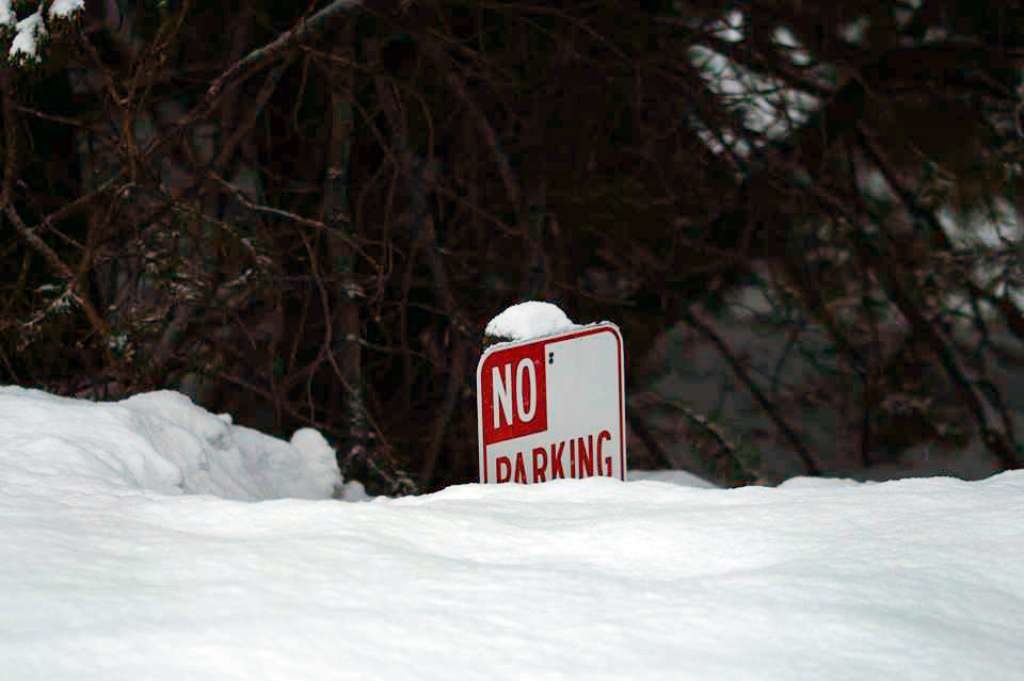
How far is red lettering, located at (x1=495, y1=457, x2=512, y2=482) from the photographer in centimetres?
343

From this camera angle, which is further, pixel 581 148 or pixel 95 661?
pixel 581 148

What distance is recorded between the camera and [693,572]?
2.74 metres

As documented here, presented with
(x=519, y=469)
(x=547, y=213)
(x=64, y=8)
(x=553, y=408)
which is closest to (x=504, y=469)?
(x=519, y=469)

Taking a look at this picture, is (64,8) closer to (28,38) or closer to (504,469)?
(28,38)

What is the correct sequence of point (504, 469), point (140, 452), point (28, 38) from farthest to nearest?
point (28, 38) → point (140, 452) → point (504, 469)

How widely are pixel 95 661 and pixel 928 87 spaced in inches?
216

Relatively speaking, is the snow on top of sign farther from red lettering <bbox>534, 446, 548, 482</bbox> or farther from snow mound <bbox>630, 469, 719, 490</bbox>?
snow mound <bbox>630, 469, 719, 490</bbox>

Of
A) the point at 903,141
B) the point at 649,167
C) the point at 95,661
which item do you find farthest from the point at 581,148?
the point at 95,661

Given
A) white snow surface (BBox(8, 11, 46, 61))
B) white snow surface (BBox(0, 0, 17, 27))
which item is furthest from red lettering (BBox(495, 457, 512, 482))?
white snow surface (BBox(0, 0, 17, 27))

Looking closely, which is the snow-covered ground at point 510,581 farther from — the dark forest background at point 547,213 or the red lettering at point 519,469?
the dark forest background at point 547,213

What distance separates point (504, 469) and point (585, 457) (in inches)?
7.9

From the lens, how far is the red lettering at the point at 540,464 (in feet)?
11.4

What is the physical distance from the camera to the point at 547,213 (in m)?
6.43

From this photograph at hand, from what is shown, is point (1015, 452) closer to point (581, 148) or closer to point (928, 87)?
point (928, 87)
